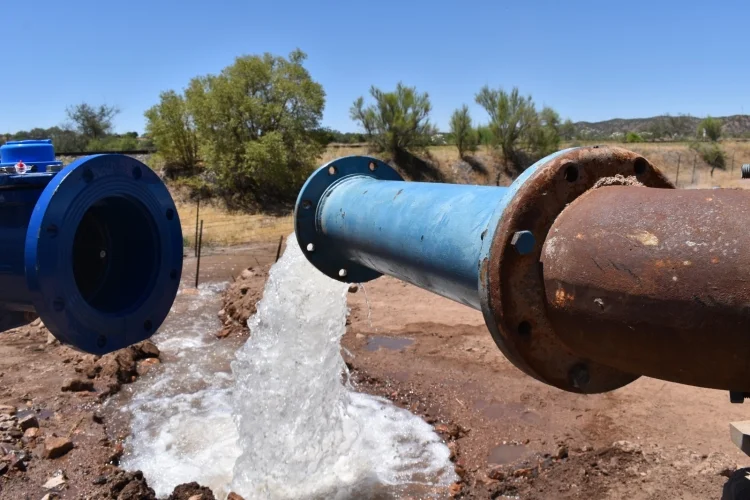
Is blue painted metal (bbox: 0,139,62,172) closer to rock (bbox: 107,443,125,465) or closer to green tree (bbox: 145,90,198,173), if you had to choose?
rock (bbox: 107,443,125,465)

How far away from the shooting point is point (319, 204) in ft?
7.81

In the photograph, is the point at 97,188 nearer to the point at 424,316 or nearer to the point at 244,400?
the point at 244,400

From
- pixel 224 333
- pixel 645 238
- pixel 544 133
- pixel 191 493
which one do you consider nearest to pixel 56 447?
pixel 191 493

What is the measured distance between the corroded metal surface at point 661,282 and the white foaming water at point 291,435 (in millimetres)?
3918

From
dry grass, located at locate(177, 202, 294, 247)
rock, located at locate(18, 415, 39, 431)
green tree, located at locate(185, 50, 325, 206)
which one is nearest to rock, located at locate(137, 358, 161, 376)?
rock, located at locate(18, 415, 39, 431)

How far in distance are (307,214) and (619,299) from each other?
1614 millimetres

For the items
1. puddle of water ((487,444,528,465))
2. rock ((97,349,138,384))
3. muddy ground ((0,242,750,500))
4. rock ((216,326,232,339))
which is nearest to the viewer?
muddy ground ((0,242,750,500))

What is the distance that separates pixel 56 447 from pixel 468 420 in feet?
14.0

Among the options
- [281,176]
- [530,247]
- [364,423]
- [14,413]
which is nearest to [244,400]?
[364,423]

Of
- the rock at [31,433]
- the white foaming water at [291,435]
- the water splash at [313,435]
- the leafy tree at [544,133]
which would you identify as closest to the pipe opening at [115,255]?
the white foaming water at [291,435]

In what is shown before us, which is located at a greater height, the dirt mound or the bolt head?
the bolt head

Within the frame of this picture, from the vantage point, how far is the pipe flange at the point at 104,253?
4.37ft

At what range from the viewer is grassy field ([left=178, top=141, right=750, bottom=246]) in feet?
66.0

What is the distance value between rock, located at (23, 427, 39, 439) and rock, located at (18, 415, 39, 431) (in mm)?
43
